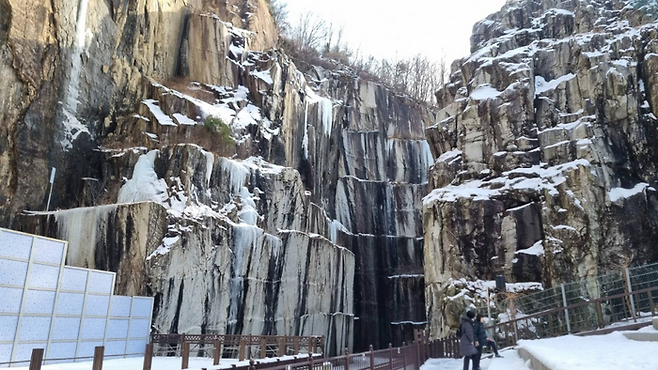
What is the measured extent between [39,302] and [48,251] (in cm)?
125

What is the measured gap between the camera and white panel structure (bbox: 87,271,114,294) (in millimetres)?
13586

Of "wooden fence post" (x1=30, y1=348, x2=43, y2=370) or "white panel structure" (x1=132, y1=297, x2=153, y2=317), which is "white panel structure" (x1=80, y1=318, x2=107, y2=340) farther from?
"wooden fence post" (x1=30, y1=348, x2=43, y2=370)

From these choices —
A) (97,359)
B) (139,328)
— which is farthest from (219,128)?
(97,359)

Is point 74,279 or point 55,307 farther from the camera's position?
point 74,279

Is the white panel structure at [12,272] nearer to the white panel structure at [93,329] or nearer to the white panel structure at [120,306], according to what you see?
the white panel structure at [93,329]

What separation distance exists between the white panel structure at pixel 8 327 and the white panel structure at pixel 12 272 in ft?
2.60

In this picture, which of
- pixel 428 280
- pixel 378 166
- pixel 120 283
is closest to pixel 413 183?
pixel 378 166

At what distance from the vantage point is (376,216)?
3847 cm

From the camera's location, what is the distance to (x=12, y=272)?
1141 centimetres

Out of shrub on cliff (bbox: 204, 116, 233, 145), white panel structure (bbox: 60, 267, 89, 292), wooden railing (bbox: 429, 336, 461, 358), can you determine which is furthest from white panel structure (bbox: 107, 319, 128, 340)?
shrub on cliff (bbox: 204, 116, 233, 145)

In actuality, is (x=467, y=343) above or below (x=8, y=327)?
below

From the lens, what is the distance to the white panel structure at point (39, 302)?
11688mm

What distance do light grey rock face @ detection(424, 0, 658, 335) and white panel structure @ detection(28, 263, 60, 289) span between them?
17389 millimetres

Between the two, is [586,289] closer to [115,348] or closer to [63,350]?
[115,348]
